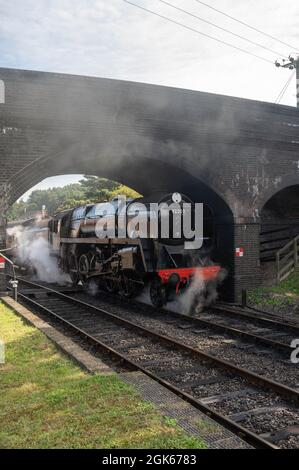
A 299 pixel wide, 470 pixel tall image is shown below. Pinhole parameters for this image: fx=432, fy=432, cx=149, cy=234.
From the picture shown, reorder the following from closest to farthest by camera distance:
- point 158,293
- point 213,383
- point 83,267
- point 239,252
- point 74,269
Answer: point 213,383 → point 158,293 → point 239,252 → point 83,267 → point 74,269

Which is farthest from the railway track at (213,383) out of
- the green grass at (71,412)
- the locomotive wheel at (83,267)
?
the locomotive wheel at (83,267)

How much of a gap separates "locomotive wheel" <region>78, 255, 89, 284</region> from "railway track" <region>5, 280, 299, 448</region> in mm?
5128

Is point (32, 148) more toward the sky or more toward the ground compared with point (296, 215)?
more toward the sky

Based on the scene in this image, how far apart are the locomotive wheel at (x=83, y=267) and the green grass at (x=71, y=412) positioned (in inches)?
341

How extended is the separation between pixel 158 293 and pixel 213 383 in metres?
5.64

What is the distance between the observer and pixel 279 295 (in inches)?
522

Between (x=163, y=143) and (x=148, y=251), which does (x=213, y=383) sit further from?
(x=163, y=143)

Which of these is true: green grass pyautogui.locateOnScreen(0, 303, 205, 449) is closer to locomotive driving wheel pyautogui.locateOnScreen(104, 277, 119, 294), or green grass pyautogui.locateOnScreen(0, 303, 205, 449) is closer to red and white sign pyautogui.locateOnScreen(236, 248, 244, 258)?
locomotive driving wheel pyautogui.locateOnScreen(104, 277, 119, 294)

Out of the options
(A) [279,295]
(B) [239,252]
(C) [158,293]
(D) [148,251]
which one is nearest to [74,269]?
(C) [158,293]

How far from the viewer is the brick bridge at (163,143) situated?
10.8 m
